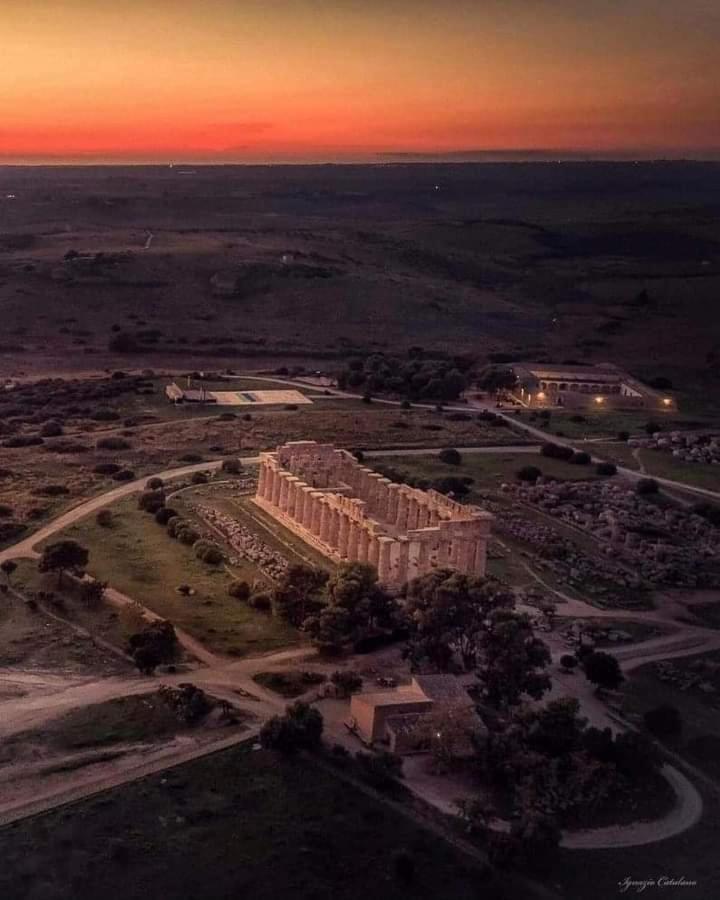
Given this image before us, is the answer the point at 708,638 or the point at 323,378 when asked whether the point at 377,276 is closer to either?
the point at 323,378

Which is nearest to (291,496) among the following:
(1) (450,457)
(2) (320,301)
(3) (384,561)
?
(3) (384,561)

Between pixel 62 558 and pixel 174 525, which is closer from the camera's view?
pixel 62 558

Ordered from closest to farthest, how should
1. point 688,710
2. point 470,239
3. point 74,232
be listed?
point 688,710
point 74,232
point 470,239

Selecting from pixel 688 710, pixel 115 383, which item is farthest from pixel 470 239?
pixel 688 710

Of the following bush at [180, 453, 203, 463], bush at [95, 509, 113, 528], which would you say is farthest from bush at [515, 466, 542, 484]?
bush at [95, 509, 113, 528]

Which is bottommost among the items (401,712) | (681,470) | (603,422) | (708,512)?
(603,422)

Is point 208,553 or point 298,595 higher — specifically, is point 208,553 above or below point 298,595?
below

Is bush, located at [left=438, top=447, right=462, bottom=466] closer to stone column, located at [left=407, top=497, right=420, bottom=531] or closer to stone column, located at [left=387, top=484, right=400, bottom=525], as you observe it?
stone column, located at [left=387, top=484, right=400, bottom=525]

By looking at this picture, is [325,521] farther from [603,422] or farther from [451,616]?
[603,422]
